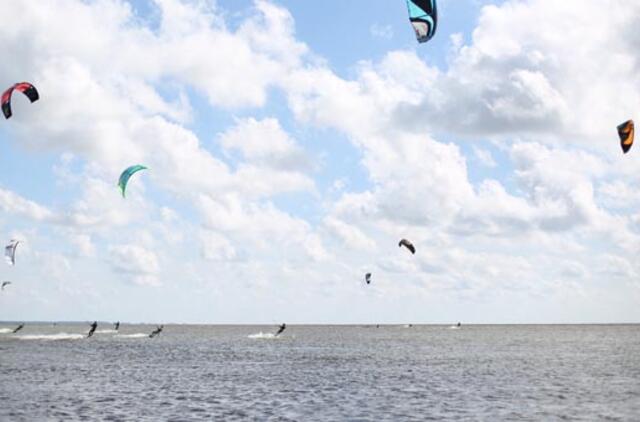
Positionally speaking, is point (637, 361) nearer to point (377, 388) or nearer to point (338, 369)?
point (338, 369)

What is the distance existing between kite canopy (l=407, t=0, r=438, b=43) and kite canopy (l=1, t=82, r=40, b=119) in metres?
25.1

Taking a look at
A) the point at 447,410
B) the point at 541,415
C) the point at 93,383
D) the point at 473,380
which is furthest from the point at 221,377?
the point at 541,415

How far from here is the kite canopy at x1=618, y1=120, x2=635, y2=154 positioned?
33506 mm

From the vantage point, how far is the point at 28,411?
2898 cm

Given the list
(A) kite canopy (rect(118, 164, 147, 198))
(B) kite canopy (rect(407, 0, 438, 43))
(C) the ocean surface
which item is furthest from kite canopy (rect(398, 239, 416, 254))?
(B) kite canopy (rect(407, 0, 438, 43))

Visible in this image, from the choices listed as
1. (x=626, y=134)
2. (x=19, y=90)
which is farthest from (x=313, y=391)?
(x=19, y=90)

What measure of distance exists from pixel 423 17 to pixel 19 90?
88.3 ft

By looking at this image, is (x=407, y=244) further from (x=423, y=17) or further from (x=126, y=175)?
(x=423, y=17)

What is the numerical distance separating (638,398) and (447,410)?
1122 cm

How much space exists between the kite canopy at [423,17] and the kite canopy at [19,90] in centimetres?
2511

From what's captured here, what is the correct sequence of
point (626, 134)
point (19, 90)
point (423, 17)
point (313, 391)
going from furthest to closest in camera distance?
point (19, 90) → point (313, 391) → point (626, 134) → point (423, 17)

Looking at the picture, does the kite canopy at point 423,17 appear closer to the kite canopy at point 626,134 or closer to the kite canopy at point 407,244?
the kite canopy at point 626,134

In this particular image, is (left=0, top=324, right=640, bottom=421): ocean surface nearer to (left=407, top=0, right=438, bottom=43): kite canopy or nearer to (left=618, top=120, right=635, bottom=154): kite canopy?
(left=618, top=120, right=635, bottom=154): kite canopy

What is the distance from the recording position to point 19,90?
42.4 metres
